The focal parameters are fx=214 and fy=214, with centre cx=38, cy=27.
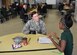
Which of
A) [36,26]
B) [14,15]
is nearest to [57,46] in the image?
[36,26]

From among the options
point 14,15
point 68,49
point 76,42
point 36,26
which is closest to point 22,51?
point 68,49

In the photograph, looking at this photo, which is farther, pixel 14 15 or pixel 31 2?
pixel 31 2

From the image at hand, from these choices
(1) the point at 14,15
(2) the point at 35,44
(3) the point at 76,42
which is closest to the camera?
(2) the point at 35,44

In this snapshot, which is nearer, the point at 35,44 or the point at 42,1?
the point at 35,44

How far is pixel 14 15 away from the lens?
1634cm

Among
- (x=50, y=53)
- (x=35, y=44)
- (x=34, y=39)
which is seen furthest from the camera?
(x=34, y=39)

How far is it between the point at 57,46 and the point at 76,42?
4168 mm

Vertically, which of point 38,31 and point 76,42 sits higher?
point 38,31

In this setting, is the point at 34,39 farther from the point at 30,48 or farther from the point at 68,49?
the point at 68,49

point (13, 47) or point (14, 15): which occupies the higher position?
point (13, 47)

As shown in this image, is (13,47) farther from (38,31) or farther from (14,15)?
(14,15)

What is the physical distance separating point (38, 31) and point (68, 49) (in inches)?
81.2

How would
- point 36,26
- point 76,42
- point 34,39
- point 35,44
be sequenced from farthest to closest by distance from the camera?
point 76,42 → point 36,26 → point 34,39 → point 35,44

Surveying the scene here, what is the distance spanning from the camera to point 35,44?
3648 millimetres
